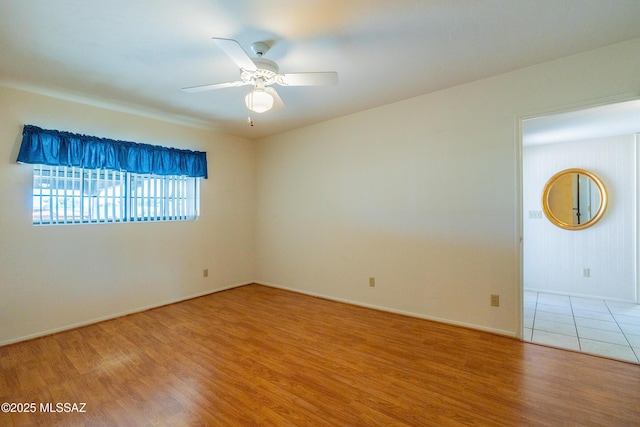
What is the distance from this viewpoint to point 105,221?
3.31m

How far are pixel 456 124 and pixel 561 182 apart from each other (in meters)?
2.58

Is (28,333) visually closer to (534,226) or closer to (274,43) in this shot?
(274,43)

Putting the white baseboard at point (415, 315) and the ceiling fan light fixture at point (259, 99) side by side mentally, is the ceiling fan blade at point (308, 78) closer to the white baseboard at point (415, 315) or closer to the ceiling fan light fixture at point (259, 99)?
the ceiling fan light fixture at point (259, 99)

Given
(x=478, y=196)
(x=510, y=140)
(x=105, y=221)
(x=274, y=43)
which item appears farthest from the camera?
(x=105, y=221)

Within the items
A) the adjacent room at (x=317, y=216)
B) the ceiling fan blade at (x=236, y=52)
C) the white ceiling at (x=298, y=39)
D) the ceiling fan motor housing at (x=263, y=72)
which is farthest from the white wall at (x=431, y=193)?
the ceiling fan blade at (x=236, y=52)

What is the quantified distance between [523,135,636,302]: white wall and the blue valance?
520 cm

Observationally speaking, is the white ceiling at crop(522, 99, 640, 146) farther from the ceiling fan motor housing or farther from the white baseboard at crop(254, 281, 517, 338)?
the ceiling fan motor housing

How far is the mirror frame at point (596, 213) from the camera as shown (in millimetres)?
3926

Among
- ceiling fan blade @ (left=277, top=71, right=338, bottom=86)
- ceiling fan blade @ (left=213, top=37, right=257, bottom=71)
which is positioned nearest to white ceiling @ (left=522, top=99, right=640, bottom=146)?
ceiling fan blade @ (left=277, top=71, right=338, bottom=86)

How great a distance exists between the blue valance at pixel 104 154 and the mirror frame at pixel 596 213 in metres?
5.23

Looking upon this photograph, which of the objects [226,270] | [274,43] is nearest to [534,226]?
[274,43]

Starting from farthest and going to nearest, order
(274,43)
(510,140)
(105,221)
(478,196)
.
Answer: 1. (105,221)
2. (478,196)
3. (510,140)
4. (274,43)

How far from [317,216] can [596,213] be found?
3977mm

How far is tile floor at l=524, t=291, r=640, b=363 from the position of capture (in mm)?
2486
